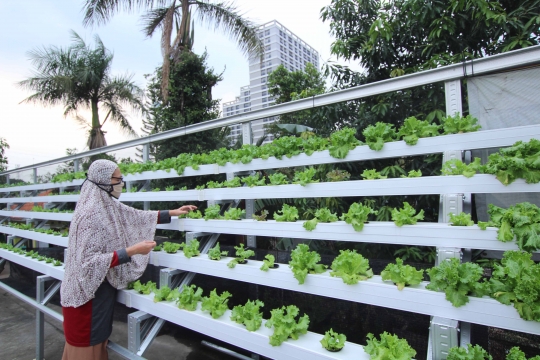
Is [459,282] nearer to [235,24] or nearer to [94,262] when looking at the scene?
[94,262]

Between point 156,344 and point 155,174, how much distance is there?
1772 millimetres

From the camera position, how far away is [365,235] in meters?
1.68

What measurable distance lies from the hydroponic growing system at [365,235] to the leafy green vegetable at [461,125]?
0.04 meters

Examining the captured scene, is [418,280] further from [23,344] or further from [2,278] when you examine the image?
[2,278]

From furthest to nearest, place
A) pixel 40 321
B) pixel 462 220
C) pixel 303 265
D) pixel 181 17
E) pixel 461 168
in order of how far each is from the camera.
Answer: pixel 181 17
pixel 40 321
pixel 303 265
pixel 461 168
pixel 462 220

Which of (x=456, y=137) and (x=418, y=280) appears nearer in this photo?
(x=418, y=280)

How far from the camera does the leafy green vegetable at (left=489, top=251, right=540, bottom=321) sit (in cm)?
106

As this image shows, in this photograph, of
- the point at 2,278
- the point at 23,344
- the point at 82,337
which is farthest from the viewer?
the point at 2,278

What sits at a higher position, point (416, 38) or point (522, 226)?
point (416, 38)

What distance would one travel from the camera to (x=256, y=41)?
726cm

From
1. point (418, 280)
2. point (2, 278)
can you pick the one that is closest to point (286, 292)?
point (418, 280)

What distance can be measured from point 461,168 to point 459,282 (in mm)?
563

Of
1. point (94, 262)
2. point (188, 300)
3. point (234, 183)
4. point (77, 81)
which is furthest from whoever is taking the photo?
point (77, 81)

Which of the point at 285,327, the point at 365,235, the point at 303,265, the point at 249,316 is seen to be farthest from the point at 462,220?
the point at 249,316
